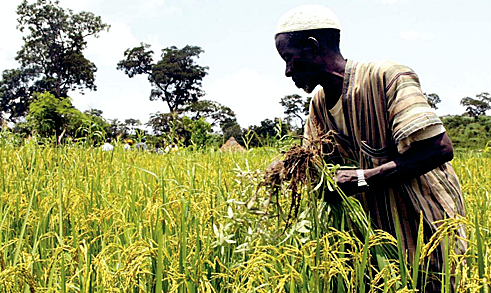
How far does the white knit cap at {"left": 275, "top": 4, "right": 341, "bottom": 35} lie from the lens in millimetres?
1543

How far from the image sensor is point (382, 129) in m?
1.56

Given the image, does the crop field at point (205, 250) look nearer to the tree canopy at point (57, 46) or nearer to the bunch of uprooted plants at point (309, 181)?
the bunch of uprooted plants at point (309, 181)

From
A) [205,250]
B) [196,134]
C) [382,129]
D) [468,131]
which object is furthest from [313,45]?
[468,131]

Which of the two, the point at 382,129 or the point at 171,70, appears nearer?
the point at 382,129

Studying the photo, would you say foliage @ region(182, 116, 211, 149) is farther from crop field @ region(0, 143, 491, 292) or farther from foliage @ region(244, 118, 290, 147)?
crop field @ region(0, 143, 491, 292)

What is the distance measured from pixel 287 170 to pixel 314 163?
3.6 inches

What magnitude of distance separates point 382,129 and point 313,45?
39 cm

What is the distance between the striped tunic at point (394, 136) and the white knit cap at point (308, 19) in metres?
0.18

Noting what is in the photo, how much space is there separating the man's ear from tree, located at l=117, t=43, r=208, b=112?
140ft

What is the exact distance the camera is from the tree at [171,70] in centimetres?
4428

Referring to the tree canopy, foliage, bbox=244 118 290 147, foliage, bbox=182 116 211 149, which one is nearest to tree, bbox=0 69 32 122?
the tree canopy

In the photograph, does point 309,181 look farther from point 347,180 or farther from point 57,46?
point 57,46

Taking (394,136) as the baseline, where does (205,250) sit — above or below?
below

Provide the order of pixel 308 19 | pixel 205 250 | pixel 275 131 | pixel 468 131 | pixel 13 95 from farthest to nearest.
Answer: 1. pixel 13 95
2. pixel 468 131
3. pixel 275 131
4. pixel 308 19
5. pixel 205 250
